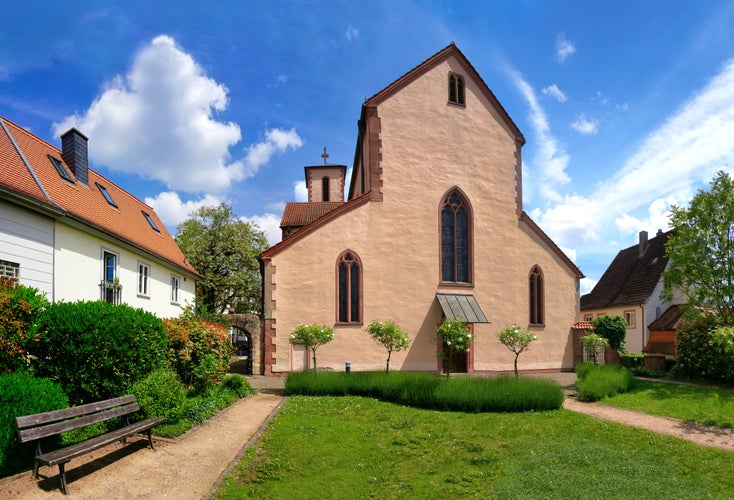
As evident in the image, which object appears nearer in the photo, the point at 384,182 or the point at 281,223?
the point at 384,182

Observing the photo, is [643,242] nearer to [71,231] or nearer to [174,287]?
[174,287]

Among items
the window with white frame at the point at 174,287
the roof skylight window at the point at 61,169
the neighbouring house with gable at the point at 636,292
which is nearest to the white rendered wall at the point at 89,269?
the window with white frame at the point at 174,287

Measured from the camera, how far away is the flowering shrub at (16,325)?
7.70 metres

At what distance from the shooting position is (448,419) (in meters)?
10.9

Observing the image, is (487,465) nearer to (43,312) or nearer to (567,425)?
(567,425)

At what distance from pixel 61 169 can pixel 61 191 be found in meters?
2.31

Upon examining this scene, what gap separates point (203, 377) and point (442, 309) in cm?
1053

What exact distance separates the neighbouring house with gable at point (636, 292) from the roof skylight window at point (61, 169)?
3149 cm

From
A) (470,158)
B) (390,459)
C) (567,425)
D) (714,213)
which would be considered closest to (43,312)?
(390,459)

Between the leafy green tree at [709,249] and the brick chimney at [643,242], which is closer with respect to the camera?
the leafy green tree at [709,249]

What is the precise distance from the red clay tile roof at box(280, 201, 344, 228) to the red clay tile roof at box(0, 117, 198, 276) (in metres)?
8.43

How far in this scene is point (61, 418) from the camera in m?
6.95

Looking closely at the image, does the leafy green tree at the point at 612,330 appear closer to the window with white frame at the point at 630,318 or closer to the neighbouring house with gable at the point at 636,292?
the neighbouring house with gable at the point at 636,292

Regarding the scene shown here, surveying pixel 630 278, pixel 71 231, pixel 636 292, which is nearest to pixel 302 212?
pixel 71 231
